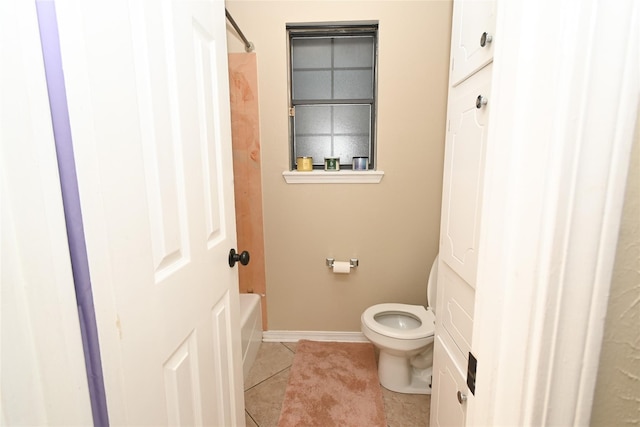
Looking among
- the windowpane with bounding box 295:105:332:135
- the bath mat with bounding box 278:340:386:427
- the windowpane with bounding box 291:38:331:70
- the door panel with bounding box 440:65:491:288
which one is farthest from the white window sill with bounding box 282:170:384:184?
the bath mat with bounding box 278:340:386:427

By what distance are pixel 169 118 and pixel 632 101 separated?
2.58ft

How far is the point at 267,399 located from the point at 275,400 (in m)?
0.05

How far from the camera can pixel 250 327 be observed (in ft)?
6.49

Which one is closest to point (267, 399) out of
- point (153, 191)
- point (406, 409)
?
point (406, 409)

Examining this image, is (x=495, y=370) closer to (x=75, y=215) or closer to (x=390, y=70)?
(x=75, y=215)

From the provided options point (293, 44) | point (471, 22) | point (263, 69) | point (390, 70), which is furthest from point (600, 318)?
point (293, 44)

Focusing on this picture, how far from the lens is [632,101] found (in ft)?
1.10

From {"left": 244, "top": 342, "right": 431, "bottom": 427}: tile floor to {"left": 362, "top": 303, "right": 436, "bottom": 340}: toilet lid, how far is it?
1.27 feet

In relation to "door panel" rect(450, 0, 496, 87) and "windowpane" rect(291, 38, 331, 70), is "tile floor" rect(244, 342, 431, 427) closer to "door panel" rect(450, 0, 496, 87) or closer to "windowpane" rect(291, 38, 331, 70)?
"door panel" rect(450, 0, 496, 87)

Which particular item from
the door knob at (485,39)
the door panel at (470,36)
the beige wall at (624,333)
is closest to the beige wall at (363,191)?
the door panel at (470,36)

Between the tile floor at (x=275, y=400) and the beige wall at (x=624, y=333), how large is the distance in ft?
4.65

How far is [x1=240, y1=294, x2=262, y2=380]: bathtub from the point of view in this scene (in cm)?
185

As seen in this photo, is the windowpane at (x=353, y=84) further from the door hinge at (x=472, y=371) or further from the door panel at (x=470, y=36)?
the door hinge at (x=472, y=371)

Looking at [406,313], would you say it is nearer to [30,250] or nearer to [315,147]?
[315,147]
